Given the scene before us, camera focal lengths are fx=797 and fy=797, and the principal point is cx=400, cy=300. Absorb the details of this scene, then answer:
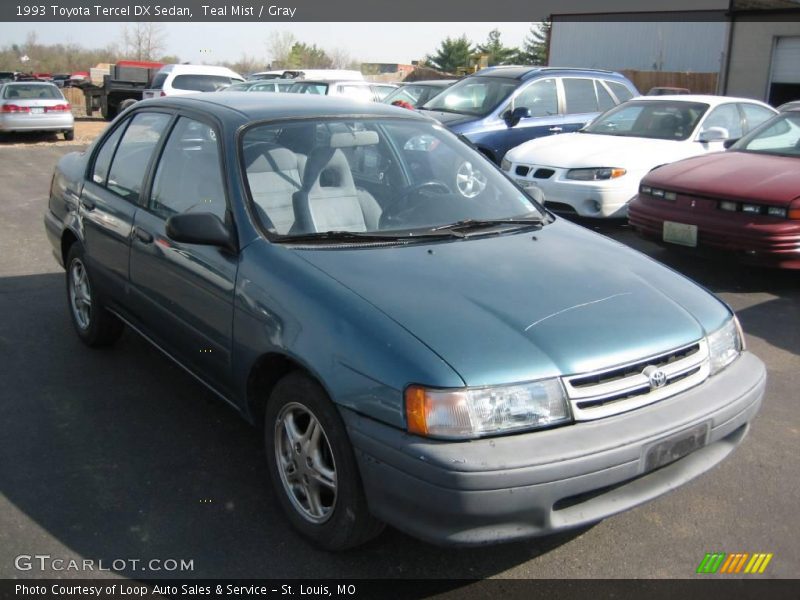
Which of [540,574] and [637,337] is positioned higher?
[637,337]

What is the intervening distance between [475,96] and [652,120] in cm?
268

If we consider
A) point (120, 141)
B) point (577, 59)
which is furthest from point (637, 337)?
point (577, 59)

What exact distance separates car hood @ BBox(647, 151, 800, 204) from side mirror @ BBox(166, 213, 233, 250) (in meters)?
4.60

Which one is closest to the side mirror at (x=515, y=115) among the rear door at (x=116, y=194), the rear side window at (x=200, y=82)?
the rear door at (x=116, y=194)

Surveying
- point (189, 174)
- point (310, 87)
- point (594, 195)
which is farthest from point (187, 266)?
point (310, 87)

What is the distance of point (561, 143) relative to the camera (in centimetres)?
901

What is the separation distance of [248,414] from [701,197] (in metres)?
4.72

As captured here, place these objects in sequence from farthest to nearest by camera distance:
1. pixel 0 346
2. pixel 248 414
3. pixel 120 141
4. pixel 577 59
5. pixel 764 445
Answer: pixel 577 59 → pixel 0 346 → pixel 120 141 → pixel 764 445 → pixel 248 414

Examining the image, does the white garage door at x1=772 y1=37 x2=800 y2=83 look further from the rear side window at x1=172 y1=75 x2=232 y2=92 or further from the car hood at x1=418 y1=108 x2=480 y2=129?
the car hood at x1=418 y1=108 x2=480 y2=129

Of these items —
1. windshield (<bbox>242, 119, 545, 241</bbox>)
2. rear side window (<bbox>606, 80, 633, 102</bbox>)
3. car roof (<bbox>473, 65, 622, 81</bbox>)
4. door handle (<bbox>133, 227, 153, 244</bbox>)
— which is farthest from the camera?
rear side window (<bbox>606, 80, 633, 102</bbox>)

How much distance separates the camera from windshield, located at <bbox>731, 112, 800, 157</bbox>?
7266 mm

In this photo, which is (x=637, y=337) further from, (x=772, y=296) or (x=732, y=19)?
(x=732, y=19)

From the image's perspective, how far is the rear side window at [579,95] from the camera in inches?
442

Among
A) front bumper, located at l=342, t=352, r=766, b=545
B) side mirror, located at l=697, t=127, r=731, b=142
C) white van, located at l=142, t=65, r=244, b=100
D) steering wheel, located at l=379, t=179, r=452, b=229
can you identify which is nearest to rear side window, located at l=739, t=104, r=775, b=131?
side mirror, located at l=697, t=127, r=731, b=142
